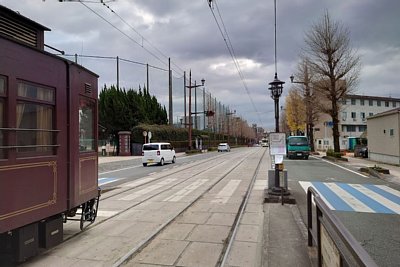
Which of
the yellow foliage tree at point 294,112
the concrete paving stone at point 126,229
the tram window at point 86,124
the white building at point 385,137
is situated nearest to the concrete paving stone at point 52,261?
the concrete paving stone at point 126,229

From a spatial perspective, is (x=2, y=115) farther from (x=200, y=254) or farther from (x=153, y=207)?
(x=153, y=207)

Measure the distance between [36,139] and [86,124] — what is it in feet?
5.60

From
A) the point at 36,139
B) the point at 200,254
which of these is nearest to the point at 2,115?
the point at 36,139

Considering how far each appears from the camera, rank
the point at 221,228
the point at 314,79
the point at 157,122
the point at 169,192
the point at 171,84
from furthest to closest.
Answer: the point at 171,84 → the point at 157,122 → the point at 314,79 → the point at 169,192 → the point at 221,228

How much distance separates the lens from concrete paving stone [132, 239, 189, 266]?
539 centimetres

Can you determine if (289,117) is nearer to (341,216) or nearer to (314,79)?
(314,79)

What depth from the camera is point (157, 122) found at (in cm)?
5744

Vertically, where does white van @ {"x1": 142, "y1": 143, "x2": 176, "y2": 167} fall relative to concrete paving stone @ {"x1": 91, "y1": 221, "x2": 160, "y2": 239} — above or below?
above

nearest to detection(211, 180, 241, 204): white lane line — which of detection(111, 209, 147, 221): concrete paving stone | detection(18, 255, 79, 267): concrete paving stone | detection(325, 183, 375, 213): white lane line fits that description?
detection(111, 209, 147, 221): concrete paving stone

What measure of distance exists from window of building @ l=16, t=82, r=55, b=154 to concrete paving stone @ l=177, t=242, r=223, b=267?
2.67m

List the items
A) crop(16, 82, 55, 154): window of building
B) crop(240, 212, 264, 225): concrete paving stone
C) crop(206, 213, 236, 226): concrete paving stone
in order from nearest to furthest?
crop(16, 82, 55, 154): window of building < crop(206, 213, 236, 226): concrete paving stone < crop(240, 212, 264, 225): concrete paving stone

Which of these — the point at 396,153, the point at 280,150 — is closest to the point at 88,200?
the point at 280,150

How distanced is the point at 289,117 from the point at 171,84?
73.6 ft

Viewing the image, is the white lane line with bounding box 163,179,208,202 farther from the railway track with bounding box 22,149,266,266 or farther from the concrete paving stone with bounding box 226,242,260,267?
the concrete paving stone with bounding box 226,242,260,267
